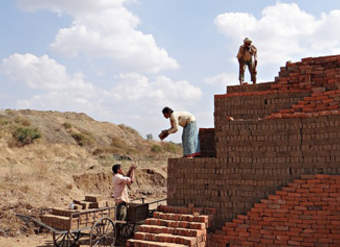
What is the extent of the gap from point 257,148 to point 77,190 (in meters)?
11.2

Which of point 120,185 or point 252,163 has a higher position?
point 252,163

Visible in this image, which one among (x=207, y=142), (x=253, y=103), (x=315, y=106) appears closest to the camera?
(x=315, y=106)

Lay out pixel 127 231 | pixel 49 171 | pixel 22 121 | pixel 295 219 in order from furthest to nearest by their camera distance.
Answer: pixel 22 121 < pixel 49 171 < pixel 127 231 < pixel 295 219

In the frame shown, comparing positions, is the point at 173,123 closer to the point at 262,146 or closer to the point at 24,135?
the point at 262,146

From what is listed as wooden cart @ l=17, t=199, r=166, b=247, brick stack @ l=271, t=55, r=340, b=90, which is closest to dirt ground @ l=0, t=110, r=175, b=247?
wooden cart @ l=17, t=199, r=166, b=247

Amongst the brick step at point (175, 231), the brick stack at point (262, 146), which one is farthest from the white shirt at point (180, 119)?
the brick step at point (175, 231)

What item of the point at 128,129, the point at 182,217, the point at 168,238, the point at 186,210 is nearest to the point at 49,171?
the point at 186,210

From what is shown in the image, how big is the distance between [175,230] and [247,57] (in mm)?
4657

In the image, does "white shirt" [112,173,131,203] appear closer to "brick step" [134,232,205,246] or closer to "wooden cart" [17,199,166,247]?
"wooden cart" [17,199,166,247]

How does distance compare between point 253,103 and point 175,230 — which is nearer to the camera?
point 175,230

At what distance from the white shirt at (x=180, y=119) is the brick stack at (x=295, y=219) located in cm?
220

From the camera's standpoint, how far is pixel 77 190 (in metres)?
15.3

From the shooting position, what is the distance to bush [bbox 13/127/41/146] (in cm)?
2603

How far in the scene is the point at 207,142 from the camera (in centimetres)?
772
